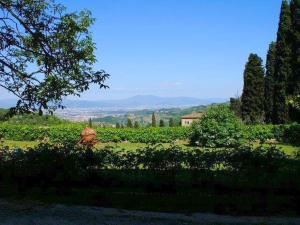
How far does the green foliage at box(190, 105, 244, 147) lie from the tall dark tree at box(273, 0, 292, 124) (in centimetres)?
1235

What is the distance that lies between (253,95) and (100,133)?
66.4 ft

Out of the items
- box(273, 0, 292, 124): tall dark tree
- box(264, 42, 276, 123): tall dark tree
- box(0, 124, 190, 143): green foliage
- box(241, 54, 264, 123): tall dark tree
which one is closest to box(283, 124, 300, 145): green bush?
box(0, 124, 190, 143): green foliage

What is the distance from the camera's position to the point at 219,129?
2912cm

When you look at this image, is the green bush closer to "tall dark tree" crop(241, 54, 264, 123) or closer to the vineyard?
the vineyard

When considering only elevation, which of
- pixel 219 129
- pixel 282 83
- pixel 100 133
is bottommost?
pixel 100 133

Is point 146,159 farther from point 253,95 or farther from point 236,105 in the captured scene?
point 236,105

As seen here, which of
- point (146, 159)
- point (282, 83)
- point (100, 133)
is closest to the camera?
point (146, 159)

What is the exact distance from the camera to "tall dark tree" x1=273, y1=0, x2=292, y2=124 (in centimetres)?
4119

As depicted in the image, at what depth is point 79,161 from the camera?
905 centimetres

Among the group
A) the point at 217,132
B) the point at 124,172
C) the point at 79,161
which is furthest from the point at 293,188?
the point at 217,132

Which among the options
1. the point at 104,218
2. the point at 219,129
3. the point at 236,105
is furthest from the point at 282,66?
the point at 104,218

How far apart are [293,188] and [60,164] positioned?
410 centimetres

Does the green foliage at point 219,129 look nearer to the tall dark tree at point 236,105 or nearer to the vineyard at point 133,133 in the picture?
the vineyard at point 133,133

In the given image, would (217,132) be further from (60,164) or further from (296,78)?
(60,164)
